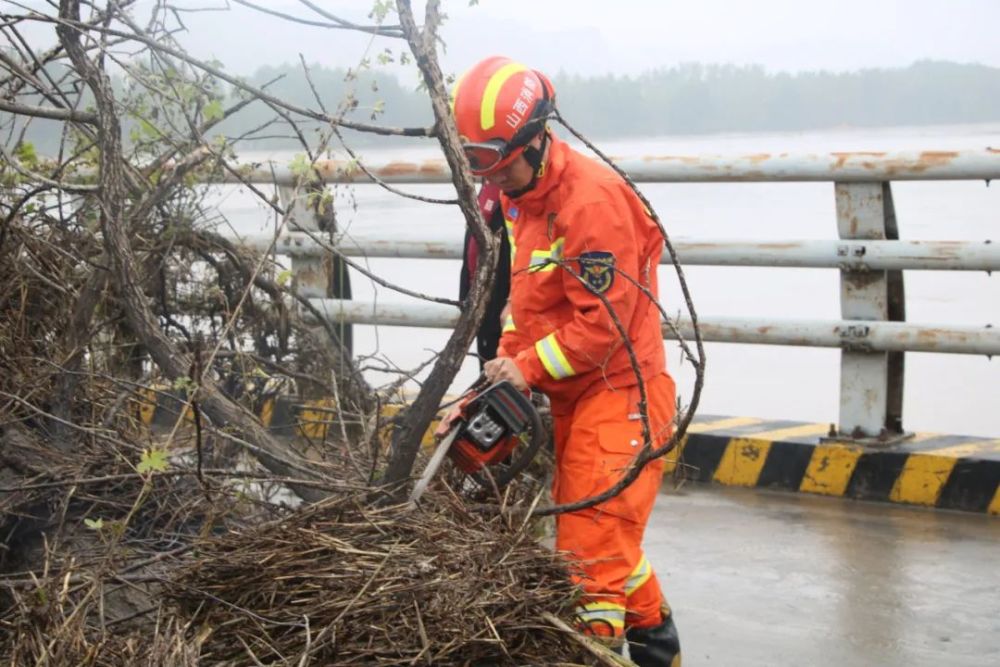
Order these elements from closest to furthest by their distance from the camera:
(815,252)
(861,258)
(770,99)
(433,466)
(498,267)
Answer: (433,466) < (498,267) < (861,258) < (815,252) < (770,99)

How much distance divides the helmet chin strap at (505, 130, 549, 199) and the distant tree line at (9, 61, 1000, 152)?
6.29 meters

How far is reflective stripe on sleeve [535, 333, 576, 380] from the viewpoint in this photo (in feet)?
12.5

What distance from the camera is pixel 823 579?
5062 mm

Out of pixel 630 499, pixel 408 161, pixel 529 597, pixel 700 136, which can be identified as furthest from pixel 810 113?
pixel 529 597

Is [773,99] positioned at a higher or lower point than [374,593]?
higher

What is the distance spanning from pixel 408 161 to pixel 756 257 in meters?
1.80

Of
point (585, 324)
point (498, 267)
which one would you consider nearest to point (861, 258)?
point (498, 267)

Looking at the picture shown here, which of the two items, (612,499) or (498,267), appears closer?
(612,499)

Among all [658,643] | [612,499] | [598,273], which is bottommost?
[658,643]

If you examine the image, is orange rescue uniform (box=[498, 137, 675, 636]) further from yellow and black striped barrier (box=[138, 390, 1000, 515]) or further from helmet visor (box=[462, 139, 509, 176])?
yellow and black striped barrier (box=[138, 390, 1000, 515])

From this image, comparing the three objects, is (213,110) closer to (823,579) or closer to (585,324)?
(585,324)

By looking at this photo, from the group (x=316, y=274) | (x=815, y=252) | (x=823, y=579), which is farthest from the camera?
(x=316, y=274)

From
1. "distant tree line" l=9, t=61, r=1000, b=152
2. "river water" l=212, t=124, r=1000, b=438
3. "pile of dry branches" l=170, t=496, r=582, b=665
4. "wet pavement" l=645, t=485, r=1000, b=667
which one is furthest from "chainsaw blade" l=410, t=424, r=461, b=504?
"distant tree line" l=9, t=61, r=1000, b=152

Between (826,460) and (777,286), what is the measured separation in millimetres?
6864
